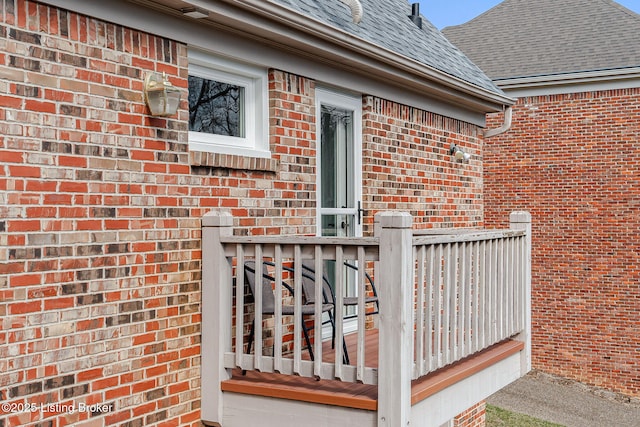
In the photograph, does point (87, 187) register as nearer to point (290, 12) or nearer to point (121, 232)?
point (121, 232)

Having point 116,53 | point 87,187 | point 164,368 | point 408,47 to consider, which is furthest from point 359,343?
point 408,47

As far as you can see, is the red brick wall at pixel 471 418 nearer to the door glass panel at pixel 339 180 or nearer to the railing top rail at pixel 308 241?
the door glass panel at pixel 339 180

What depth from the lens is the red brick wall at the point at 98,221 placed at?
428 centimetres

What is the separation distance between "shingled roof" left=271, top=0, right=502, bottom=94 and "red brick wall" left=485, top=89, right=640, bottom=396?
4628 millimetres

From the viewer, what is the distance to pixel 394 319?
465cm

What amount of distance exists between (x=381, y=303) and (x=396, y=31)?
16.5ft

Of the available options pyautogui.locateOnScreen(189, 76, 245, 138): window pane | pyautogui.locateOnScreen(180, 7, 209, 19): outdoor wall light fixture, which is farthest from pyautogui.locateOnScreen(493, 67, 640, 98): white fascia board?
pyautogui.locateOnScreen(180, 7, 209, 19): outdoor wall light fixture

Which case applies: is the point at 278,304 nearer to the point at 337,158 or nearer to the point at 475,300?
the point at 475,300

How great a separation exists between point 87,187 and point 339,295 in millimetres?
1675

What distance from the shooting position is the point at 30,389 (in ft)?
14.2

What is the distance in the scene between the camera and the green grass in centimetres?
1177

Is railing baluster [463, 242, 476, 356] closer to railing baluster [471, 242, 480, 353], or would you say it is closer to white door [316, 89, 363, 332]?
railing baluster [471, 242, 480, 353]

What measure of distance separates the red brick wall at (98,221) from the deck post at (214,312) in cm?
8

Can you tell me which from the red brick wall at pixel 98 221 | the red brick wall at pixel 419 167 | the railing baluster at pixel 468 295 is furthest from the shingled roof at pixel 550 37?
the red brick wall at pixel 98 221
